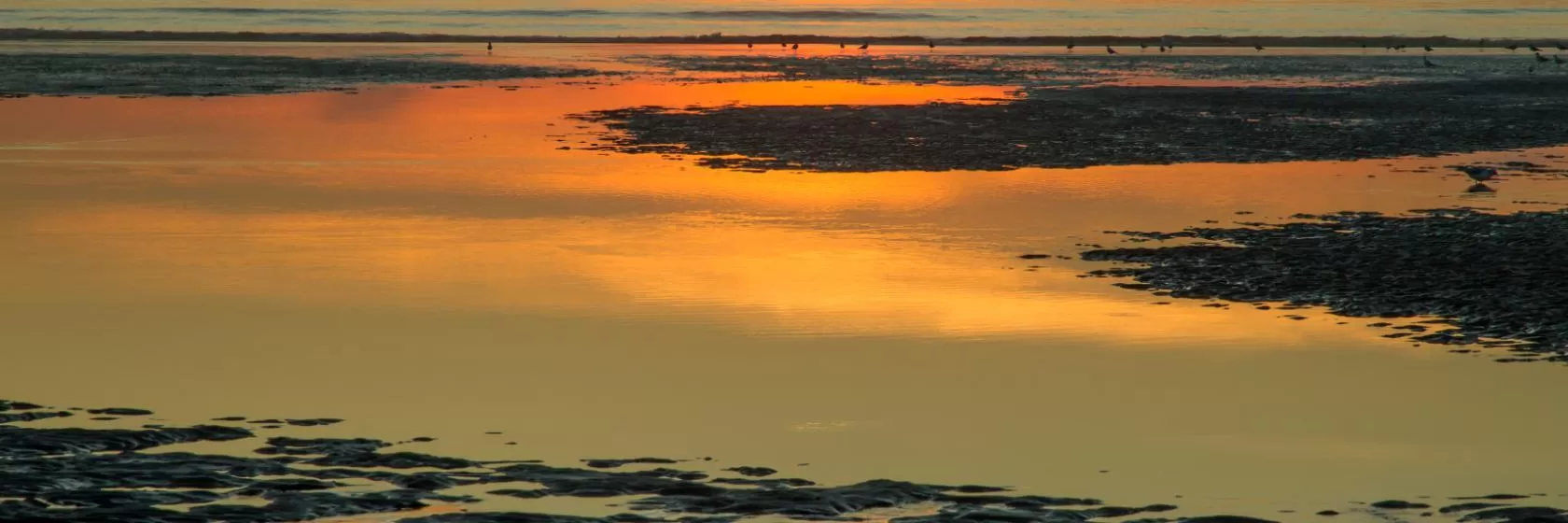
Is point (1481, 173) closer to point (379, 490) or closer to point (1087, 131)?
point (1087, 131)

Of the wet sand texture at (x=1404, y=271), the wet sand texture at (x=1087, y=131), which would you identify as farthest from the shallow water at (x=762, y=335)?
the wet sand texture at (x=1087, y=131)

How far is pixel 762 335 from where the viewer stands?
13594 millimetres

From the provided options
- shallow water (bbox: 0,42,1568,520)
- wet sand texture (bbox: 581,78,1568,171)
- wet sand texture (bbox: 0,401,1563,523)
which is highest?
wet sand texture (bbox: 0,401,1563,523)

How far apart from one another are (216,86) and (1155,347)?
150 feet

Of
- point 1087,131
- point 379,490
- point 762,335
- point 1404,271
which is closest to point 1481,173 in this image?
point 1404,271

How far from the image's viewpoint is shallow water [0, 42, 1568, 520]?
9.88 m

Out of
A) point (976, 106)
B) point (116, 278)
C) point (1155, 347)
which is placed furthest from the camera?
point (976, 106)

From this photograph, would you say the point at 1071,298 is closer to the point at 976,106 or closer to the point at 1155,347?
the point at 1155,347

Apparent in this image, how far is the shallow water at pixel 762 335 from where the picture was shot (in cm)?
988

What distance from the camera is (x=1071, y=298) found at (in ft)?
50.1

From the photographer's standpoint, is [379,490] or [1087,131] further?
[1087,131]

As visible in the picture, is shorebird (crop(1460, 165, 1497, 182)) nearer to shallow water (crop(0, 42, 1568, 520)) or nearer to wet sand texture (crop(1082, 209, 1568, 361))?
shallow water (crop(0, 42, 1568, 520))

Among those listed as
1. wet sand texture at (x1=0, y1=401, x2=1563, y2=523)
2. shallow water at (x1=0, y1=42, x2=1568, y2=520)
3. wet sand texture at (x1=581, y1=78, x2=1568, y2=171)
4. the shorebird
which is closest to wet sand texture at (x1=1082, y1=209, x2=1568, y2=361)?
shallow water at (x1=0, y1=42, x2=1568, y2=520)

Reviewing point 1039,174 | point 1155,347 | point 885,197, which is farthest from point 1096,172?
point 1155,347
